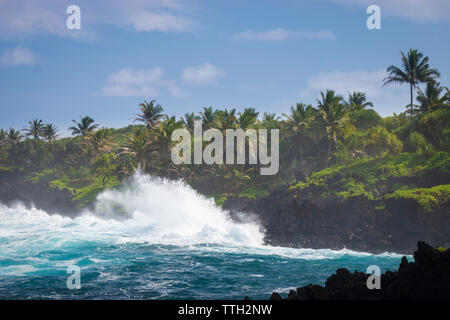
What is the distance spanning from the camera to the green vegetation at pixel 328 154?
3053cm

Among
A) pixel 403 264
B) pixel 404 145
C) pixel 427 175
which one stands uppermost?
pixel 404 145

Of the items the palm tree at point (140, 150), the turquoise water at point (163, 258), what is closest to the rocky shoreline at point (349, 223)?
the turquoise water at point (163, 258)

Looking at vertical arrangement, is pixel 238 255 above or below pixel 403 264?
below

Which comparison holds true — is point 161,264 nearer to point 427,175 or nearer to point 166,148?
point 427,175

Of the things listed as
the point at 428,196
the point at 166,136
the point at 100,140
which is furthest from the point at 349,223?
→ the point at 100,140

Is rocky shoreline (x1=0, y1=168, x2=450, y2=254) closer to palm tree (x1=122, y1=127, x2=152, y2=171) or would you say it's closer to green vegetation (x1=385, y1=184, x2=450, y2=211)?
green vegetation (x1=385, y1=184, x2=450, y2=211)

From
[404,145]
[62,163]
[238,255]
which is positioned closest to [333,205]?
[238,255]

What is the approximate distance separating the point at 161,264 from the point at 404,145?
27.7 metres

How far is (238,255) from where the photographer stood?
21594mm

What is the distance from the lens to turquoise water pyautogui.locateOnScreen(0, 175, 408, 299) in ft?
48.1

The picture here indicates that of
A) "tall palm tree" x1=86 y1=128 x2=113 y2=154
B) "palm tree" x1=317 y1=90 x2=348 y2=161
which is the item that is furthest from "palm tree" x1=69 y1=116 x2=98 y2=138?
"palm tree" x1=317 y1=90 x2=348 y2=161

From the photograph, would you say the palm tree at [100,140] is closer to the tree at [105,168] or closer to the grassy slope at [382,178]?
the tree at [105,168]

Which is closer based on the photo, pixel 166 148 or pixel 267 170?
pixel 267 170

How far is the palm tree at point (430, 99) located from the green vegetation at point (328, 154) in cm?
9
